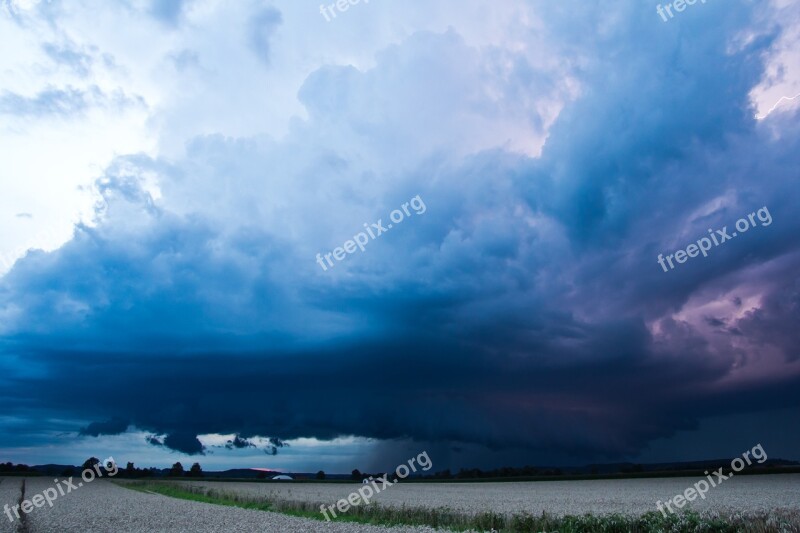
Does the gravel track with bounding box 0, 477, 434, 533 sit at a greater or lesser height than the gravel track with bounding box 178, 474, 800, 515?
Answer: lesser

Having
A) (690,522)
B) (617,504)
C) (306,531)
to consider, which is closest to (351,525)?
(306,531)

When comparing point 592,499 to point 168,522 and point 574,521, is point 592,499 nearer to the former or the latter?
point 574,521

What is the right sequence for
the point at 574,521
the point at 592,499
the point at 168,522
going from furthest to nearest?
the point at 592,499
the point at 168,522
the point at 574,521

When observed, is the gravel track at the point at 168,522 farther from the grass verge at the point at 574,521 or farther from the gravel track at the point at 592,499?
the gravel track at the point at 592,499

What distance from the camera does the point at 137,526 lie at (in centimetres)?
3362

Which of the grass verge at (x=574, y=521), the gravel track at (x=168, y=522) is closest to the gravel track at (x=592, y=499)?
the grass verge at (x=574, y=521)

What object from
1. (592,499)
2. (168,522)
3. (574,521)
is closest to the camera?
(574,521)

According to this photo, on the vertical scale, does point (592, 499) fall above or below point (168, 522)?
above

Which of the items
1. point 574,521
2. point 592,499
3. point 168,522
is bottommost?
point 168,522

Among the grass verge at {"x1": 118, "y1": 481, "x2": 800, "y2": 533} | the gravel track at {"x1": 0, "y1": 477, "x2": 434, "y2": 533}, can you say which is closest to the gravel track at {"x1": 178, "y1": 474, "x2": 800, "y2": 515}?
the grass verge at {"x1": 118, "y1": 481, "x2": 800, "y2": 533}

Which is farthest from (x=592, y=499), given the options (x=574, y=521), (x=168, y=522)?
(x=168, y=522)

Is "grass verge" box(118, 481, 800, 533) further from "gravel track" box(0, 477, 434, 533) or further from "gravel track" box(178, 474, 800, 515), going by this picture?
"gravel track" box(178, 474, 800, 515)

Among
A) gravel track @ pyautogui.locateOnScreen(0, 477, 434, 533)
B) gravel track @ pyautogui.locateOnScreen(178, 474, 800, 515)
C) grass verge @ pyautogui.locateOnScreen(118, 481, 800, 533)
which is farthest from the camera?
gravel track @ pyautogui.locateOnScreen(178, 474, 800, 515)

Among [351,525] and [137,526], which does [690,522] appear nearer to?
[351,525]
